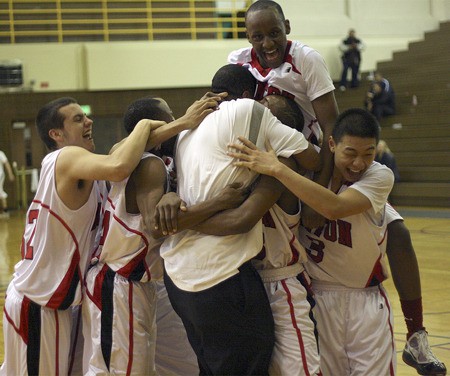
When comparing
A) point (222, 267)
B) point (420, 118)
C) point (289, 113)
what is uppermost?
point (289, 113)

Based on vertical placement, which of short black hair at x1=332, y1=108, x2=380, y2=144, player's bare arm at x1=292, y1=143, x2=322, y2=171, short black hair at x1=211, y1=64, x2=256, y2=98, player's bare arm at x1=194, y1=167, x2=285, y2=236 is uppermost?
short black hair at x1=211, y1=64, x2=256, y2=98

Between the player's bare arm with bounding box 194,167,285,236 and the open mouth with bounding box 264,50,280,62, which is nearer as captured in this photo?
the player's bare arm with bounding box 194,167,285,236

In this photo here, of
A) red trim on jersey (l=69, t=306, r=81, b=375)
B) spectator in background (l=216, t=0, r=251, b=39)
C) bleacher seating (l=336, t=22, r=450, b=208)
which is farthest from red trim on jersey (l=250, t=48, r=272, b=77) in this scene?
spectator in background (l=216, t=0, r=251, b=39)

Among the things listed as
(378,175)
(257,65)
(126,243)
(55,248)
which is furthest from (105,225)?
(378,175)

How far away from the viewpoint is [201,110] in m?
3.78

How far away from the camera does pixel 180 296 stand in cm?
364

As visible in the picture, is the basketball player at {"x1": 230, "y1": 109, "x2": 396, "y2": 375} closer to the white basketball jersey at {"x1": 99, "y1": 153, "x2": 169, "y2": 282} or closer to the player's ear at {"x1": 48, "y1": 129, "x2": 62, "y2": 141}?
the white basketball jersey at {"x1": 99, "y1": 153, "x2": 169, "y2": 282}

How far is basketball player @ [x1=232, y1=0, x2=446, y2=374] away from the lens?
414 centimetres

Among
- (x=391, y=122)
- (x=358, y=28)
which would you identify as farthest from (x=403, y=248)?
(x=358, y=28)

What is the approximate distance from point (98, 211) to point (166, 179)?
0.60 m

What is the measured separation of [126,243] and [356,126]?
1.27 m

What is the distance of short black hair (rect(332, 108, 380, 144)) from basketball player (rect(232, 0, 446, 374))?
128 millimetres

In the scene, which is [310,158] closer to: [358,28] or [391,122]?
[391,122]

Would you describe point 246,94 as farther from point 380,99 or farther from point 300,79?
point 380,99
